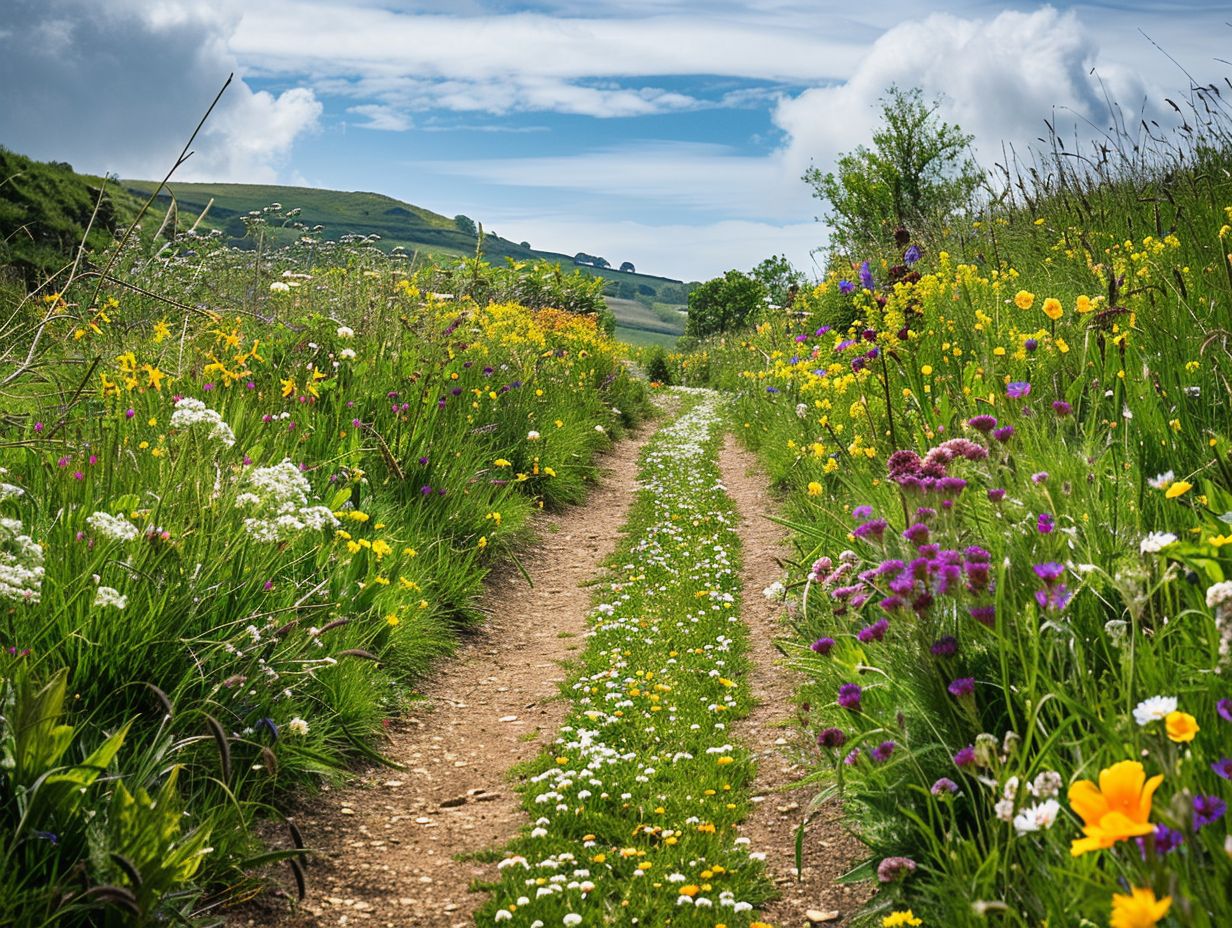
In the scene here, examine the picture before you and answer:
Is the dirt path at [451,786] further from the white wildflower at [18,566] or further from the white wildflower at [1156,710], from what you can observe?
the white wildflower at [1156,710]

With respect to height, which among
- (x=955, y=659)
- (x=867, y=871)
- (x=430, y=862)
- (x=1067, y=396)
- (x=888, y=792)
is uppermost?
(x=1067, y=396)

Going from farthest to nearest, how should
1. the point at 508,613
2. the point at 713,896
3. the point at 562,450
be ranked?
the point at 562,450, the point at 508,613, the point at 713,896

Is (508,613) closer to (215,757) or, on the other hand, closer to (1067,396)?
(215,757)

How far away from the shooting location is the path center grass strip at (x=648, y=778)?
3633 millimetres

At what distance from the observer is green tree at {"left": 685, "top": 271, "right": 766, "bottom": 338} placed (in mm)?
80062

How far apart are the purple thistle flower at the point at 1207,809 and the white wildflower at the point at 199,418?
4.19 m

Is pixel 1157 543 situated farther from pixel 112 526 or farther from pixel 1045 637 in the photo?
pixel 112 526

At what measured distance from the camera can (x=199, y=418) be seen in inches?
176

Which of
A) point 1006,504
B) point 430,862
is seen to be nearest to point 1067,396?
point 1006,504

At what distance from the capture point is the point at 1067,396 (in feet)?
17.6

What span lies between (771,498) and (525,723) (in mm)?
5795

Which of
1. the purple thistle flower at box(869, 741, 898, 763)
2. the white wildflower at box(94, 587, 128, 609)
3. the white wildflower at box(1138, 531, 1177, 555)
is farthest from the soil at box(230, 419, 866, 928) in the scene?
the white wildflower at box(1138, 531, 1177, 555)

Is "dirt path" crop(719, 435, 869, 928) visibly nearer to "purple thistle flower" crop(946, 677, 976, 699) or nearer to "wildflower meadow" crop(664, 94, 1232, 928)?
"wildflower meadow" crop(664, 94, 1232, 928)

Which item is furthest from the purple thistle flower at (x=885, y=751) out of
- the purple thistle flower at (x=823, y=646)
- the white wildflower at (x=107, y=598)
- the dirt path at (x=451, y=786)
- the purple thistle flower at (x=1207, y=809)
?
the white wildflower at (x=107, y=598)
